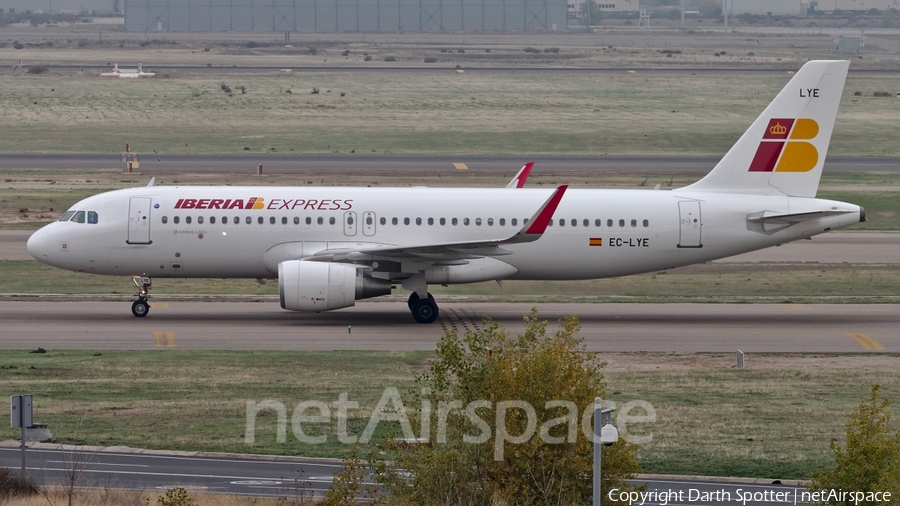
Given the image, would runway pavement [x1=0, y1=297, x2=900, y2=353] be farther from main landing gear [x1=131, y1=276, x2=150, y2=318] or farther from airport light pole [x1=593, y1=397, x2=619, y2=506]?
airport light pole [x1=593, y1=397, x2=619, y2=506]

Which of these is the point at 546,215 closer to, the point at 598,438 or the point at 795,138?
the point at 795,138

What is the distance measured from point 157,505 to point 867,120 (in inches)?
3812

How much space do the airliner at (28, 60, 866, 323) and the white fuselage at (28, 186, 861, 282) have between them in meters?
0.05

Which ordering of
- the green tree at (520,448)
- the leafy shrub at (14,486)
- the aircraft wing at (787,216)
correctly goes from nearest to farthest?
the green tree at (520,448), the leafy shrub at (14,486), the aircraft wing at (787,216)

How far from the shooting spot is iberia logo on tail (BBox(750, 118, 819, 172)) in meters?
41.6

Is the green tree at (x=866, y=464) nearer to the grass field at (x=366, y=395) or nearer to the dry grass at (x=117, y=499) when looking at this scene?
the grass field at (x=366, y=395)

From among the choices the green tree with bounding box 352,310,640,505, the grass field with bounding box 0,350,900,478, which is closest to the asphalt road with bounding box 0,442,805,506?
the grass field with bounding box 0,350,900,478

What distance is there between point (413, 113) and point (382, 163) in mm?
32362

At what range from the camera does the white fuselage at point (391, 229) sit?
133 ft

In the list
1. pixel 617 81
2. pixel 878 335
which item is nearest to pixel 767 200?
pixel 878 335

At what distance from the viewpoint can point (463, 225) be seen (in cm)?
4094

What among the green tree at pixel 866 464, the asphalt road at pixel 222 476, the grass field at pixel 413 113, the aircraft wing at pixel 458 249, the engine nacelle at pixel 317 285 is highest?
the grass field at pixel 413 113

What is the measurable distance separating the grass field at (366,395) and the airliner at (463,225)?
5.56 metres

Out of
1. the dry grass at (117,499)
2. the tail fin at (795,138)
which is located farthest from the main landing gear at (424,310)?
the dry grass at (117,499)
